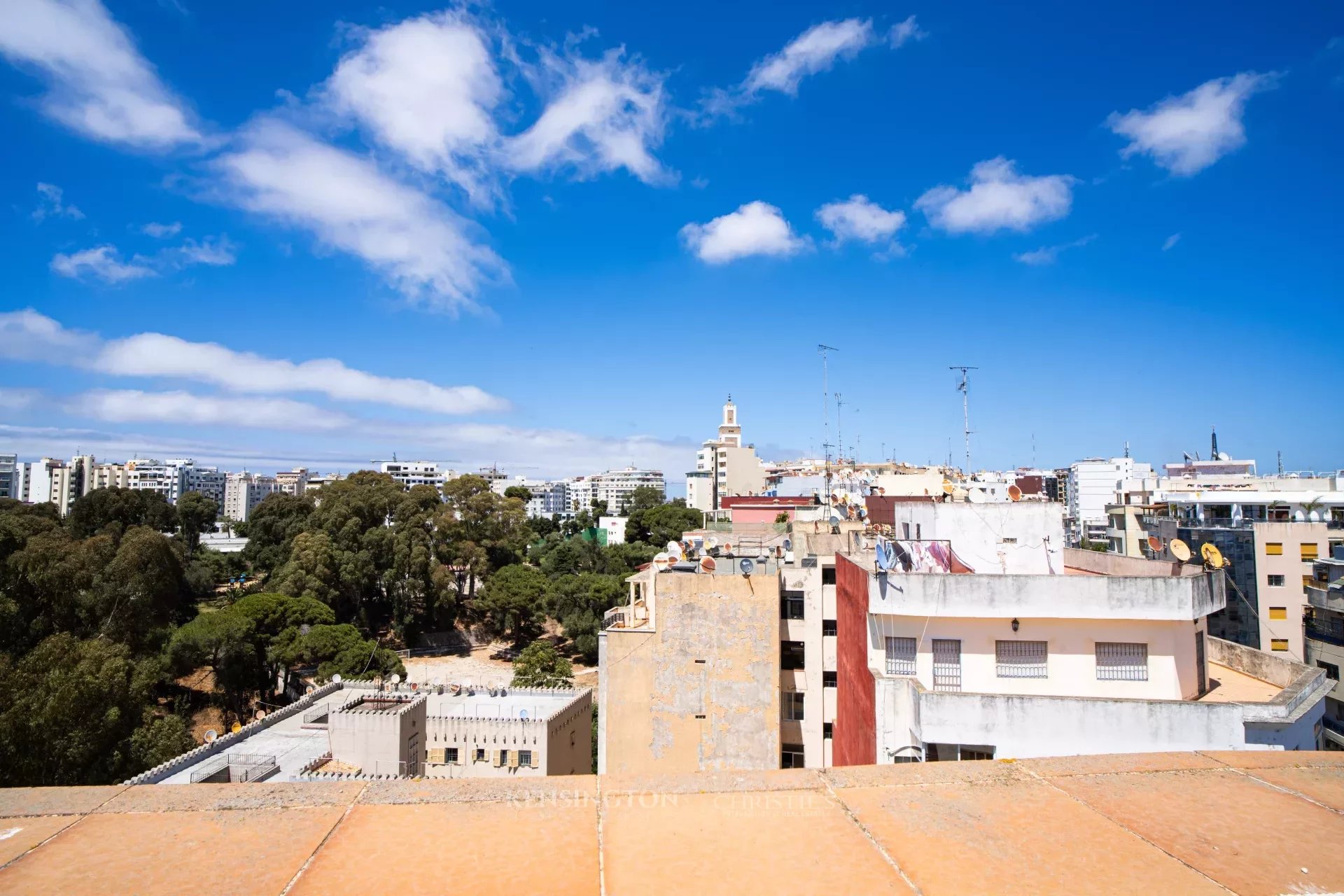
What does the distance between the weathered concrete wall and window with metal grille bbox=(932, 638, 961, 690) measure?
5918 millimetres

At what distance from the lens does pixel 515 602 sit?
149 feet

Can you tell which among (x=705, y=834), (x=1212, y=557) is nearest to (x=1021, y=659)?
(x=1212, y=557)

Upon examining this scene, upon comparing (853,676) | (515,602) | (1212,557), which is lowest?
(515,602)

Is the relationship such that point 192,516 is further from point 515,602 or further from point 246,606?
point 515,602

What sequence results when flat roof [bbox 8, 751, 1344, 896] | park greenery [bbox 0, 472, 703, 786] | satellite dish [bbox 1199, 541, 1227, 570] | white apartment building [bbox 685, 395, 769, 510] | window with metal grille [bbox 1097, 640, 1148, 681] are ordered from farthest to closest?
white apartment building [bbox 685, 395, 769, 510]
park greenery [bbox 0, 472, 703, 786]
satellite dish [bbox 1199, 541, 1227, 570]
window with metal grille [bbox 1097, 640, 1148, 681]
flat roof [bbox 8, 751, 1344, 896]

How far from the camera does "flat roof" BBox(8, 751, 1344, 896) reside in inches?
90.4

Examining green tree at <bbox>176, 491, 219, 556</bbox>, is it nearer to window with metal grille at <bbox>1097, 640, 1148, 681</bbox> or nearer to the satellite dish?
window with metal grille at <bbox>1097, 640, 1148, 681</bbox>

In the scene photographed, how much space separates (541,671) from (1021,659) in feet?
91.3

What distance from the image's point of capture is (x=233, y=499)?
12812cm

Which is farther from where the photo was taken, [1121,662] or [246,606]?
[246,606]

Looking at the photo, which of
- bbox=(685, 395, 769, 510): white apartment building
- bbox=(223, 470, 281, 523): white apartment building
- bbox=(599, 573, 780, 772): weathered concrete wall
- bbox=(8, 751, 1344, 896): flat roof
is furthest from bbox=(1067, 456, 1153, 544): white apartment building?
bbox=(223, 470, 281, 523): white apartment building

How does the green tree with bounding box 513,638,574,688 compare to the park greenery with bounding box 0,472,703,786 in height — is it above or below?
below

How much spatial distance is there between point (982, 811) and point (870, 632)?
8.41m

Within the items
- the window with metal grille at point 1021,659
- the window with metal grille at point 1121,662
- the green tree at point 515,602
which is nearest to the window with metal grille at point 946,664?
the window with metal grille at point 1021,659
